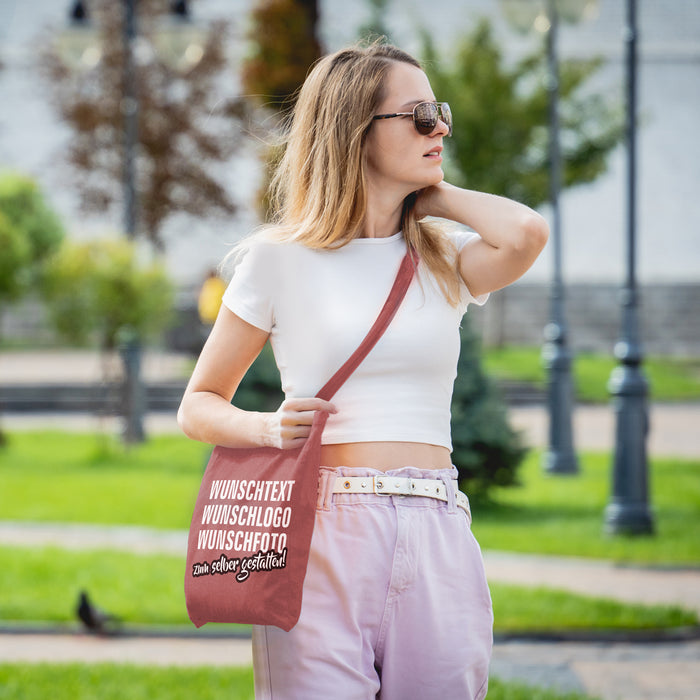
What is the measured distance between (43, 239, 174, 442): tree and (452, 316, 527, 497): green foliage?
606 cm

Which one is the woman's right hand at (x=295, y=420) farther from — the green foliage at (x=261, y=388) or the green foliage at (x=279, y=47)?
the green foliage at (x=279, y=47)

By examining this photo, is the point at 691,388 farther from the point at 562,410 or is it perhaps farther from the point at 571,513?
the point at 571,513

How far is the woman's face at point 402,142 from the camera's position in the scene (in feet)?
7.15

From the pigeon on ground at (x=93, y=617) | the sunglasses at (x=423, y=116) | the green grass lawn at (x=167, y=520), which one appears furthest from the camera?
the green grass lawn at (x=167, y=520)

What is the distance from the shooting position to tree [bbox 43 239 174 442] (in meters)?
14.2

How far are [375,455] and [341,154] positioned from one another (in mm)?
588

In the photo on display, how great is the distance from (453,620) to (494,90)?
73.8ft

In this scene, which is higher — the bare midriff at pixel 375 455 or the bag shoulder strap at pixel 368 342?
the bag shoulder strap at pixel 368 342

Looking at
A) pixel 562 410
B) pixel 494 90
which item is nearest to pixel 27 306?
pixel 494 90

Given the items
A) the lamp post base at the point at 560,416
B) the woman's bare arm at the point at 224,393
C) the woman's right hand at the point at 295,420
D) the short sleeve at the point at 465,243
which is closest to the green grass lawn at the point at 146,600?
the short sleeve at the point at 465,243

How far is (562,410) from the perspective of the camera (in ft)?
39.9

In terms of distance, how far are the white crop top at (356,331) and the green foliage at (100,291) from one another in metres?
12.4

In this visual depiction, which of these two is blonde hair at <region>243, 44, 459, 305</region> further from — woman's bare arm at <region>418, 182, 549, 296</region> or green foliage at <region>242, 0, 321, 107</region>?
green foliage at <region>242, 0, 321, 107</region>

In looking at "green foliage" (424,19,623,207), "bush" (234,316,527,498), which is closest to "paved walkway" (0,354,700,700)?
"bush" (234,316,527,498)
